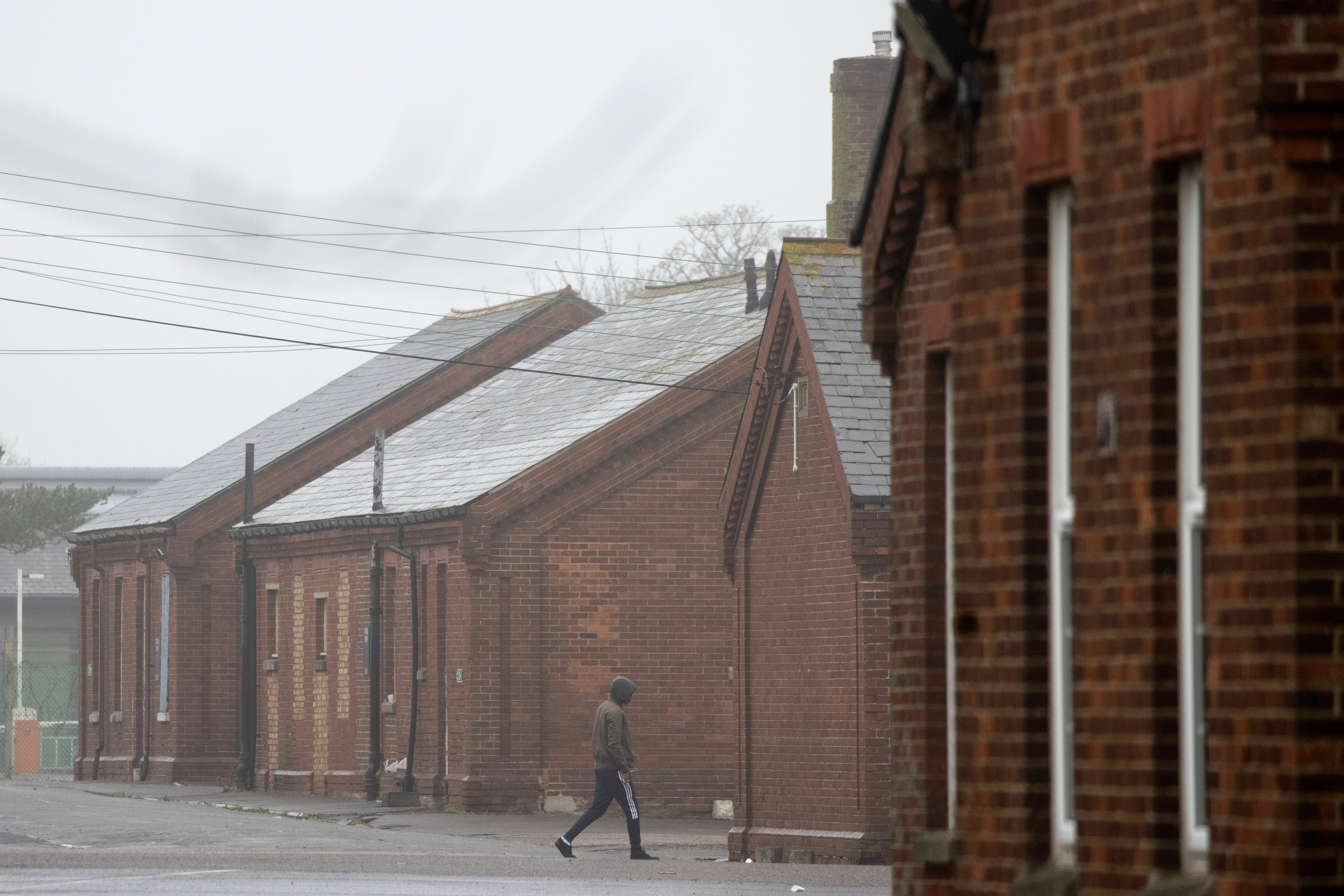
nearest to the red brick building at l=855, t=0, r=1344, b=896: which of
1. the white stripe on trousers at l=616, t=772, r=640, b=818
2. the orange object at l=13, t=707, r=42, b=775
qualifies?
the white stripe on trousers at l=616, t=772, r=640, b=818

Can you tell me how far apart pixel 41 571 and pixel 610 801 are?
52178 millimetres

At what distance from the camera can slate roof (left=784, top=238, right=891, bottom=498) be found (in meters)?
21.6

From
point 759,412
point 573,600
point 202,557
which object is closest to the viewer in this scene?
point 759,412

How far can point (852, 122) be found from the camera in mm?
34500

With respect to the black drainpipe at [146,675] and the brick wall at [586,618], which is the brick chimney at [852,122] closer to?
the brick wall at [586,618]

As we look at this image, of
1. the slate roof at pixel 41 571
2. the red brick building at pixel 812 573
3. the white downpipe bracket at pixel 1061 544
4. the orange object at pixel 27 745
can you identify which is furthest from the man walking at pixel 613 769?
the slate roof at pixel 41 571

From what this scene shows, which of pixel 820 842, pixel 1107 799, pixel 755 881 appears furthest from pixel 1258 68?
pixel 820 842

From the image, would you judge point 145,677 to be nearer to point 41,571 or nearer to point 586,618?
point 586,618

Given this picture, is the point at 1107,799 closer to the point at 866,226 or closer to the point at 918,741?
the point at 918,741

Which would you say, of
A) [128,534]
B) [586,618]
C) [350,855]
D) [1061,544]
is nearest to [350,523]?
[586,618]

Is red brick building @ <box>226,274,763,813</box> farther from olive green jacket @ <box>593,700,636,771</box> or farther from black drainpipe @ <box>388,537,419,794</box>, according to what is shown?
olive green jacket @ <box>593,700,636,771</box>

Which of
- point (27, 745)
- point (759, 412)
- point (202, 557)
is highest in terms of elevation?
point (759, 412)

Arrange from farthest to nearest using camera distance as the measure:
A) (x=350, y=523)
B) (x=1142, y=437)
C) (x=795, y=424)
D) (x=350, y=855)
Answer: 1. (x=350, y=523)
2. (x=795, y=424)
3. (x=350, y=855)
4. (x=1142, y=437)

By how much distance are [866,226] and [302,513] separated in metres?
26.7
